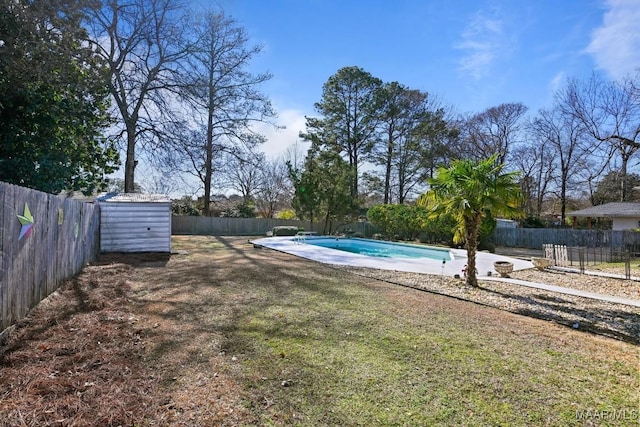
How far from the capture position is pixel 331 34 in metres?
11.4

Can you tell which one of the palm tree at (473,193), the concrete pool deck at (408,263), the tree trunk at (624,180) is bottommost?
the concrete pool deck at (408,263)

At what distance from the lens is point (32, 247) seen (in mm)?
4082

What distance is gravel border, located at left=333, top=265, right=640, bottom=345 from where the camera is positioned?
5.01m

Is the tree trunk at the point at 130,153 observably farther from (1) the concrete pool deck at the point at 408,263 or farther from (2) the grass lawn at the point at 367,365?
(2) the grass lawn at the point at 367,365

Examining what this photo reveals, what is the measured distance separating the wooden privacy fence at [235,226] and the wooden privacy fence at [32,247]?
16770mm

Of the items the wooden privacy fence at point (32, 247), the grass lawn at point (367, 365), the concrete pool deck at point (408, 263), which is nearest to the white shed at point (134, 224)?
the wooden privacy fence at point (32, 247)

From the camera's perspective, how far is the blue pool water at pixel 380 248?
14898 mm

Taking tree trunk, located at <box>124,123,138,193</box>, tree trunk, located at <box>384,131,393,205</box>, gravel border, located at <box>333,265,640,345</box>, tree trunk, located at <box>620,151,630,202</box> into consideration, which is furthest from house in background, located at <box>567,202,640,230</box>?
tree trunk, located at <box>124,123,138,193</box>

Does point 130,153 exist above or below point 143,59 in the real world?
below

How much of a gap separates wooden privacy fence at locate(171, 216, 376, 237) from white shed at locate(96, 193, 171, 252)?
11955mm

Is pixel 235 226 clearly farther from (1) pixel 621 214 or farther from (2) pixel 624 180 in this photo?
(2) pixel 624 180

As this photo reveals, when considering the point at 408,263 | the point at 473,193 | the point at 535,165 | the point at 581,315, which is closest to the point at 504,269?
the point at 408,263

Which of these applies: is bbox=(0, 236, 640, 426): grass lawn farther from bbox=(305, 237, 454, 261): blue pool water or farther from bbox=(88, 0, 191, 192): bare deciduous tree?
bbox=(88, 0, 191, 192): bare deciduous tree

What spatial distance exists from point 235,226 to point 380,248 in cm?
1132
